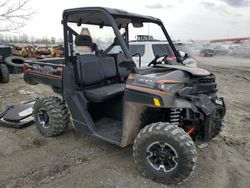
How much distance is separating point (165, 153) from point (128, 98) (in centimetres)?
81

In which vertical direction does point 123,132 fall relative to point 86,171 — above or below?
above

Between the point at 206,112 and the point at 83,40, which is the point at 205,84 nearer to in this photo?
the point at 206,112

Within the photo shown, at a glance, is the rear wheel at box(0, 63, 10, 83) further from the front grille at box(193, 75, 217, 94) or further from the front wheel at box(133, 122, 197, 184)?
the front grille at box(193, 75, 217, 94)

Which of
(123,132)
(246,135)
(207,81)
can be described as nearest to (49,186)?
(123,132)

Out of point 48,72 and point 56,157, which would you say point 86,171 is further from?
point 48,72

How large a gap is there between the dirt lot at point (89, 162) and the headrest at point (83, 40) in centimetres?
160

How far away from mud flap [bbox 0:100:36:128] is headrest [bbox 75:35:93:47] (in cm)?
201

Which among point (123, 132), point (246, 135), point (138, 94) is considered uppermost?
point (138, 94)

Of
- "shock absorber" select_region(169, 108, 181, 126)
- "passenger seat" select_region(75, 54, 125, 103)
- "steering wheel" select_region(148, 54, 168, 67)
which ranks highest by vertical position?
"steering wheel" select_region(148, 54, 168, 67)

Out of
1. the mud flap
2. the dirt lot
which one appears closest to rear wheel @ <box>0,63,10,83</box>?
the mud flap

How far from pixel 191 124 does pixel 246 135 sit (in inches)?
78.8

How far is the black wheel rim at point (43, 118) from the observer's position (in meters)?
4.79

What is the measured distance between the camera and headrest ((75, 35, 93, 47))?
4301 millimetres

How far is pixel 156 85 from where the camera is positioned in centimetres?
327
